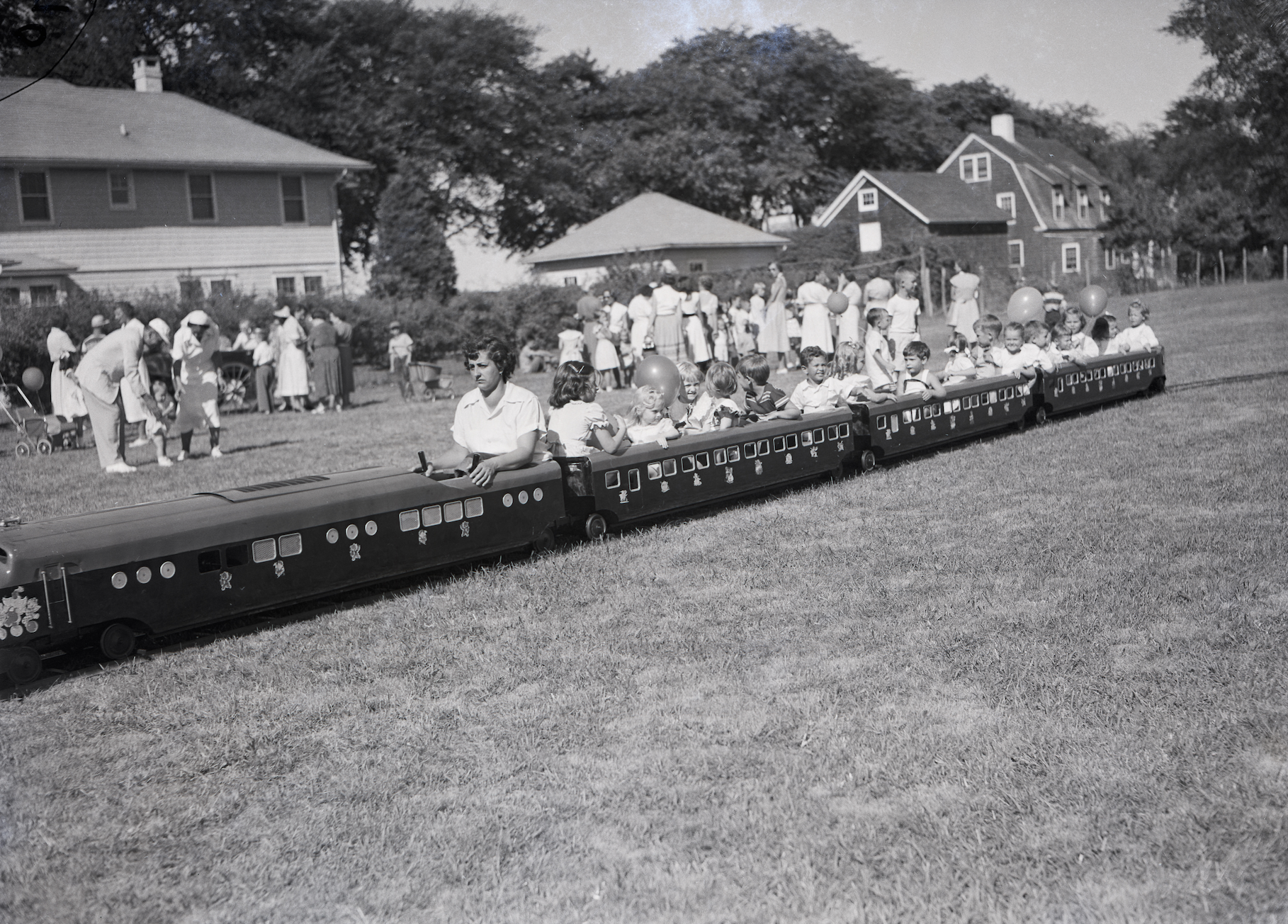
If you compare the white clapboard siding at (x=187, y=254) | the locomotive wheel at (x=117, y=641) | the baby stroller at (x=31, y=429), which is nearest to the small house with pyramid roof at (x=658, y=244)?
the white clapboard siding at (x=187, y=254)

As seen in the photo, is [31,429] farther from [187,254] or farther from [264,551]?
[187,254]

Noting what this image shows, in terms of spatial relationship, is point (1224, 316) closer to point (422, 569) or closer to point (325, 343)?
point (325, 343)

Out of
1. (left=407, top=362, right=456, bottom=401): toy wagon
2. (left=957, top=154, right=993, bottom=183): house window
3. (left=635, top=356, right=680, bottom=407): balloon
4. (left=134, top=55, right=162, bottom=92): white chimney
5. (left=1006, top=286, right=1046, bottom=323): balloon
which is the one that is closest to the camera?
(left=635, top=356, right=680, bottom=407): balloon

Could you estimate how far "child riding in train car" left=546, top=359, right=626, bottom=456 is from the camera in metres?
8.88

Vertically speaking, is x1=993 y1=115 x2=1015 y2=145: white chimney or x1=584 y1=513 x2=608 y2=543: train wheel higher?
x1=993 y1=115 x2=1015 y2=145: white chimney

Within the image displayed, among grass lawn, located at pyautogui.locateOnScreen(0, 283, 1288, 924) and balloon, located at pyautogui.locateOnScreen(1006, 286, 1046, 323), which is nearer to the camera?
grass lawn, located at pyautogui.locateOnScreen(0, 283, 1288, 924)

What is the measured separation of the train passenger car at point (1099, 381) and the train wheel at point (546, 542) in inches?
276

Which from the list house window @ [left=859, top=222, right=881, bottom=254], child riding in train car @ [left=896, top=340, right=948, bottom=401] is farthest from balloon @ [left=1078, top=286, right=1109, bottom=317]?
house window @ [left=859, top=222, right=881, bottom=254]

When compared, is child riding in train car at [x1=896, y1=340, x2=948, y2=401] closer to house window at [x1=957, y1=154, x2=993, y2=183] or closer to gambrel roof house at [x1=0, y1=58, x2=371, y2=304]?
gambrel roof house at [x1=0, y1=58, x2=371, y2=304]

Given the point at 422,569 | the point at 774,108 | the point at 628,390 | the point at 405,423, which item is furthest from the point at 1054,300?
the point at 774,108

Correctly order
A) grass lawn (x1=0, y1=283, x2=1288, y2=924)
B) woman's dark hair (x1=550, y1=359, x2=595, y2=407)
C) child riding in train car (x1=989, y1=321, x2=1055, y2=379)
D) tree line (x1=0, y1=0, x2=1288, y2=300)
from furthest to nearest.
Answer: tree line (x1=0, y1=0, x2=1288, y2=300)
child riding in train car (x1=989, y1=321, x2=1055, y2=379)
woman's dark hair (x1=550, y1=359, x2=595, y2=407)
grass lawn (x1=0, y1=283, x2=1288, y2=924)

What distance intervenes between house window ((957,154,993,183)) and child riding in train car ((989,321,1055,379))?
193ft

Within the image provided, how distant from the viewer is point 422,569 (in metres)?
7.59

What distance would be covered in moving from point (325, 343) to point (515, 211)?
4040 cm
